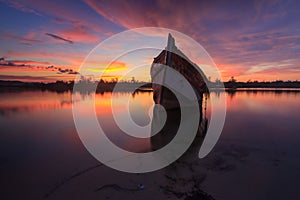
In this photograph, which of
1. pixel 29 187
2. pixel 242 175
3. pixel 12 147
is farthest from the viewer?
pixel 12 147

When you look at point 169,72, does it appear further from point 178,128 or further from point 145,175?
point 145,175

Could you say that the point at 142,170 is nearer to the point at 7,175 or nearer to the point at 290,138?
the point at 7,175

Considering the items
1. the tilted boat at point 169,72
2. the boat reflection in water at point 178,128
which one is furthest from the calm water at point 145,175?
the tilted boat at point 169,72

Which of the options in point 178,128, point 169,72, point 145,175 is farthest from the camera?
point 169,72

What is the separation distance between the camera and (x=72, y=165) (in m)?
5.57

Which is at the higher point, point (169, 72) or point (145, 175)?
point (169, 72)

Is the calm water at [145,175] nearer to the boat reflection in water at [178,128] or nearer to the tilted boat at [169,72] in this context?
the boat reflection in water at [178,128]

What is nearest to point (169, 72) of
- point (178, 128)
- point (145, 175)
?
point (178, 128)

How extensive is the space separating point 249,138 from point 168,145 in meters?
4.85

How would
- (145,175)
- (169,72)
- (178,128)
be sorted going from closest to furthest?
(145,175) < (178,128) < (169,72)

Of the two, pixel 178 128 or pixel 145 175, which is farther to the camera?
pixel 178 128

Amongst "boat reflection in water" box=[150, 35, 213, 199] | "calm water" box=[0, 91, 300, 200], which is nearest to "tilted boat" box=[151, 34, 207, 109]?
"boat reflection in water" box=[150, 35, 213, 199]

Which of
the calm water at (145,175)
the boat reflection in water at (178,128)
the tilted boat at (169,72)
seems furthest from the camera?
the tilted boat at (169,72)

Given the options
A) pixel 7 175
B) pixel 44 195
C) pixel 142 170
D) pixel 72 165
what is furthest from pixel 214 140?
pixel 7 175
